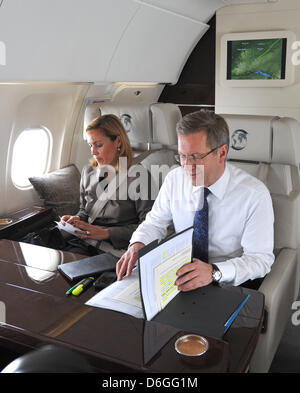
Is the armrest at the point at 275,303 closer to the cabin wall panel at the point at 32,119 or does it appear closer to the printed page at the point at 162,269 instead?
the printed page at the point at 162,269

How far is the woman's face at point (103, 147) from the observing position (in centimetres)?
296

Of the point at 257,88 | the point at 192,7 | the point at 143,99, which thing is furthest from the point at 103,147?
the point at 257,88

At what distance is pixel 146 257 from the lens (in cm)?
151

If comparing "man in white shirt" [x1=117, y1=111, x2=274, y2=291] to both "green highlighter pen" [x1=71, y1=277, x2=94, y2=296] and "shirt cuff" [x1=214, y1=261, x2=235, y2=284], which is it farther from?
"green highlighter pen" [x1=71, y1=277, x2=94, y2=296]

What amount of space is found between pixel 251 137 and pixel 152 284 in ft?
4.53

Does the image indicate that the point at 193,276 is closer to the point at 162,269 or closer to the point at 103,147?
the point at 162,269

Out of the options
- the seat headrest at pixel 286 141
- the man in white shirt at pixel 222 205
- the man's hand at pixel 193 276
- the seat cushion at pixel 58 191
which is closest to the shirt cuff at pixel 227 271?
the man in white shirt at pixel 222 205

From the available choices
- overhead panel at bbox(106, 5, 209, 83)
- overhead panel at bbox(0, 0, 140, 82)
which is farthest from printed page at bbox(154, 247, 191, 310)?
overhead panel at bbox(106, 5, 209, 83)

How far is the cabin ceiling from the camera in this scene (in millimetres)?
2812

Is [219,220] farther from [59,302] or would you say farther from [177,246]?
[59,302]

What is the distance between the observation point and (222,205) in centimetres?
227

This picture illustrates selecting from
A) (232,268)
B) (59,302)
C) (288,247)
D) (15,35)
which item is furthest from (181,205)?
(15,35)

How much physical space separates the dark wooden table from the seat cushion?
1.77m
